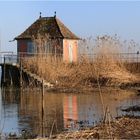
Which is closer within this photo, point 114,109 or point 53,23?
point 114,109

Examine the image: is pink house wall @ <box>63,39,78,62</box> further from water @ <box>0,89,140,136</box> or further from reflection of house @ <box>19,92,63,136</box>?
reflection of house @ <box>19,92,63,136</box>

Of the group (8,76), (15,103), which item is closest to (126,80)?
(8,76)

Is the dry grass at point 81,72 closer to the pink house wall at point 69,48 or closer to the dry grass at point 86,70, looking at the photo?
the dry grass at point 86,70

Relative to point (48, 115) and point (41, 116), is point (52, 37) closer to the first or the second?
point (48, 115)

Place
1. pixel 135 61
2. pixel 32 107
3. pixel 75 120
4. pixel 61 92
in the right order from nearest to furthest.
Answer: pixel 75 120, pixel 32 107, pixel 61 92, pixel 135 61

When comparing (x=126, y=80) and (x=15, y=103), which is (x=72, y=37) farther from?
(x=15, y=103)

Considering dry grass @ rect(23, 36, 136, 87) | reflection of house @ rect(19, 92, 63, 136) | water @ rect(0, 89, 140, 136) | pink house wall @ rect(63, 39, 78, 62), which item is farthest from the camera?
pink house wall @ rect(63, 39, 78, 62)

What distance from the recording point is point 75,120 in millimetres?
21078

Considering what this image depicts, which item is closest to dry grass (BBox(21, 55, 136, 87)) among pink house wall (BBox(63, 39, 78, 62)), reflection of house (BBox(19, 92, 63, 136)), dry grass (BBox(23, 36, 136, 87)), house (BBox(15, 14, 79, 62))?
dry grass (BBox(23, 36, 136, 87))

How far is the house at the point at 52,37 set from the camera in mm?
56656

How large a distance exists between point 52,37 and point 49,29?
6.99 feet

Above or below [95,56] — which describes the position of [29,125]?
below

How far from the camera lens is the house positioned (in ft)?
186

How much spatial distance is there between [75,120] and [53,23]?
40306 mm
